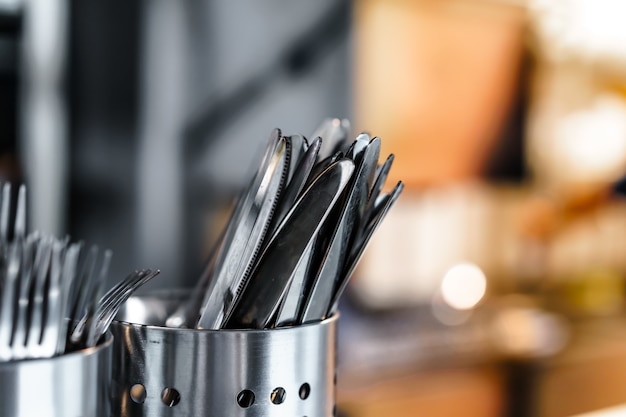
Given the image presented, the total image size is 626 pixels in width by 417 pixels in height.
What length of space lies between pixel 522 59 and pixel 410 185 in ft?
2.28

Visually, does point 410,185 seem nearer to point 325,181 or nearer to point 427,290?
point 427,290

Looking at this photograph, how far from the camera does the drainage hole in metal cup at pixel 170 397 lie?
30cm

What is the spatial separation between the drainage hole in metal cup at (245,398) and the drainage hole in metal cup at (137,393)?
1.5 inches

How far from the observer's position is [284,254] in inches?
12.0

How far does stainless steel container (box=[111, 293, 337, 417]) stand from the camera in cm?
29

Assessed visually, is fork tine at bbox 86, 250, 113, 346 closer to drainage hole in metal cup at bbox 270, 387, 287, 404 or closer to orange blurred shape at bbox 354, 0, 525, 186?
drainage hole in metal cup at bbox 270, 387, 287, 404

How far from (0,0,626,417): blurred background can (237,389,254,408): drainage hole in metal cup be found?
49.9 inches

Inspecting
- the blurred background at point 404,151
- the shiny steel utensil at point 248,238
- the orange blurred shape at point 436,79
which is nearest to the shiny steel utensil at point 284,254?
the shiny steel utensil at point 248,238

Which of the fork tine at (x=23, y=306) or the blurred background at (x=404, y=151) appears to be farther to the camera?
the blurred background at (x=404, y=151)

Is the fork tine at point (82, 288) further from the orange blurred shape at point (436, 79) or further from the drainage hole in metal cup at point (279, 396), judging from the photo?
the orange blurred shape at point (436, 79)

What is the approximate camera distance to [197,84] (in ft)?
5.41

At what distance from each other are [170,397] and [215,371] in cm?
2

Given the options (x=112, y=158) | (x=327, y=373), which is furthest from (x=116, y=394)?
(x=112, y=158)

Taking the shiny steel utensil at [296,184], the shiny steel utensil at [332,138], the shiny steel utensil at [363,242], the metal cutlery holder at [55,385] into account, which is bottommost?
the metal cutlery holder at [55,385]
